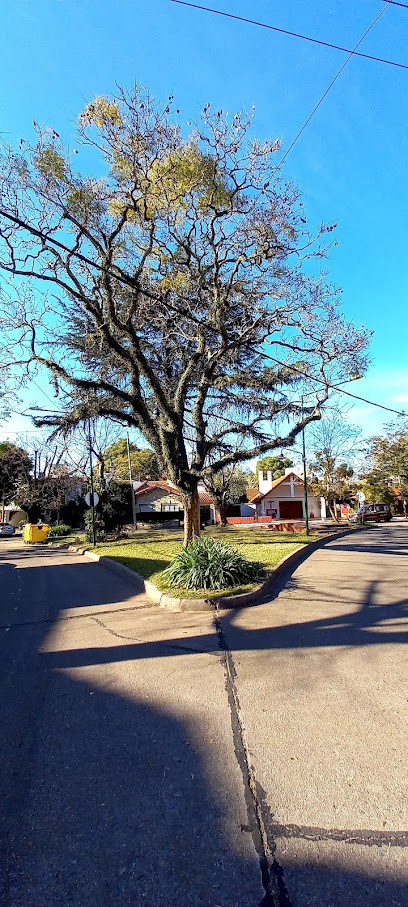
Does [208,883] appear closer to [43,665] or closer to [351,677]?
[351,677]

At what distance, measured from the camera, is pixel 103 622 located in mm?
7402

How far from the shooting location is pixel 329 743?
3381 mm

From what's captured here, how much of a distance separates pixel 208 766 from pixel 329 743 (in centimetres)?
86

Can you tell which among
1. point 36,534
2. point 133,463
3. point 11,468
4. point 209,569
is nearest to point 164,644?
point 209,569

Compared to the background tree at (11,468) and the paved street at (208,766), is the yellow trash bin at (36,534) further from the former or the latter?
the paved street at (208,766)

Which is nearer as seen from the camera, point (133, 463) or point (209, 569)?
point (209, 569)

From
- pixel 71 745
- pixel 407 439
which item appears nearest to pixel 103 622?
pixel 71 745

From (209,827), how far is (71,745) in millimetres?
1399

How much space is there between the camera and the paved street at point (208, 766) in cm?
226

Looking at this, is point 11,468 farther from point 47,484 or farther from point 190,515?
point 190,515

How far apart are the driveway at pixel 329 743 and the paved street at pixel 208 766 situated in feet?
0.04

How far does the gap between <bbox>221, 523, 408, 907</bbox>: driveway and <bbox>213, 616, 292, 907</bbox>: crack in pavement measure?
0.02 meters

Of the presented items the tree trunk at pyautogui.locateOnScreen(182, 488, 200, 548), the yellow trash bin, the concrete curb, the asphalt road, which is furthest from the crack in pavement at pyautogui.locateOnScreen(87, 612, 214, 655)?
the yellow trash bin

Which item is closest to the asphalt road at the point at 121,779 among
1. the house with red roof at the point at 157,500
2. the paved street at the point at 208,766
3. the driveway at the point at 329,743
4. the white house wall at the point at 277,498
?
the paved street at the point at 208,766
